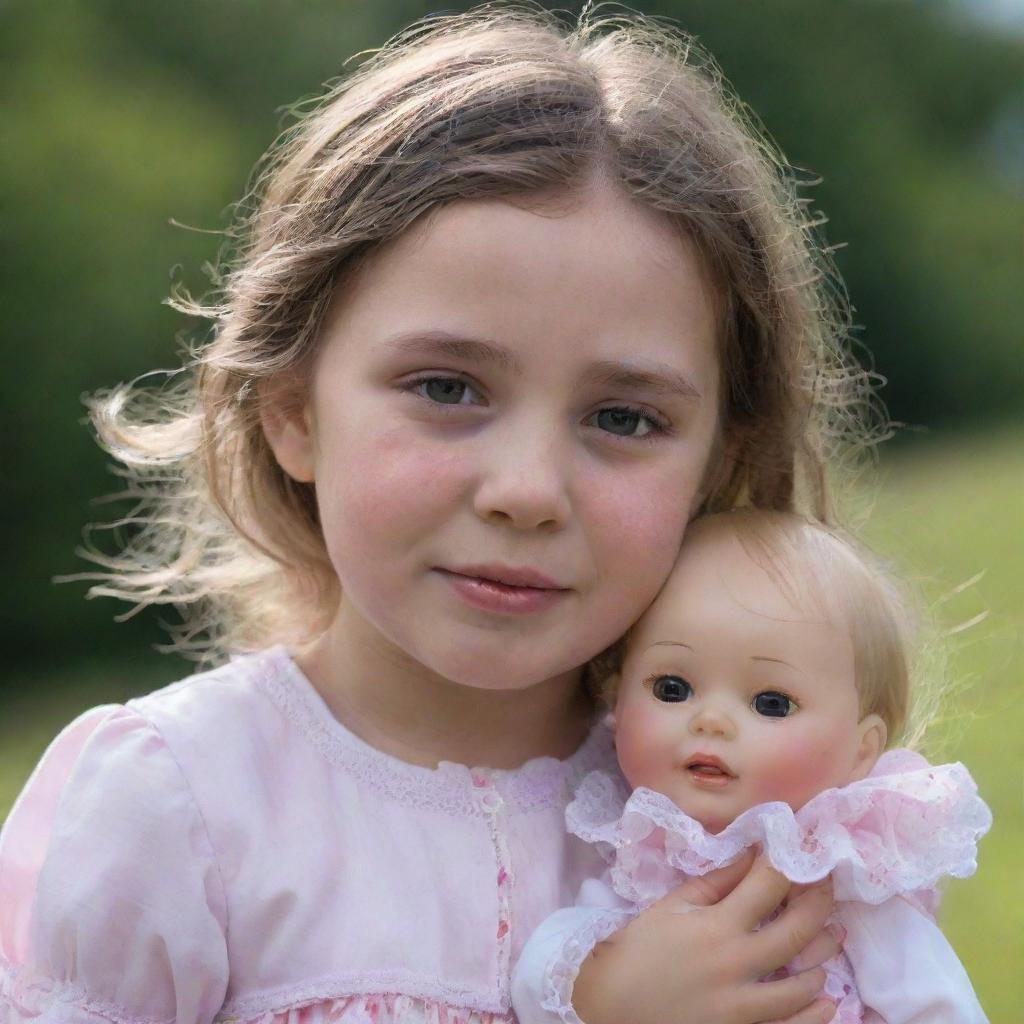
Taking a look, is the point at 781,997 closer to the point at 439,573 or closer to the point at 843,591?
the point at 843,591

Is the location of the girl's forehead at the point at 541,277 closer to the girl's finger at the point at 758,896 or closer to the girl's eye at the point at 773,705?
the girl's eye at the point at 773,705

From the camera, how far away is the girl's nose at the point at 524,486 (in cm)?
217

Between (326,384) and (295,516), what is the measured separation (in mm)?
480

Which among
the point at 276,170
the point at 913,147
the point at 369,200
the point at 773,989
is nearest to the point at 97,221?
the point at 276,170

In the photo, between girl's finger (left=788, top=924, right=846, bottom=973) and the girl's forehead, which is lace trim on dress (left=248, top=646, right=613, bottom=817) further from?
the girl's forehead

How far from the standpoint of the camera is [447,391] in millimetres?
2293

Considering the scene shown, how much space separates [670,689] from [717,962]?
1.35ft

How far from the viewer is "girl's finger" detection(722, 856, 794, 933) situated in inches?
88.7

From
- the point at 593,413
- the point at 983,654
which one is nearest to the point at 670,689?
the point at 593,413

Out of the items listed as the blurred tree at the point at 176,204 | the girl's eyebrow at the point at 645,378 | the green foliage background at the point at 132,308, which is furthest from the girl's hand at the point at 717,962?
the blurred tree at the point at 176,204

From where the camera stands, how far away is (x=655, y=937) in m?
2.26

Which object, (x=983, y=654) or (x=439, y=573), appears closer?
(x=439, y=573)

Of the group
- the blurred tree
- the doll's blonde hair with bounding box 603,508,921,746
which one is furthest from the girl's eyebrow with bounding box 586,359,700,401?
the blurred tree

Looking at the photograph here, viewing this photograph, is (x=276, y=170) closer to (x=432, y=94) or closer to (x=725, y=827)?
(x=432, y=94)
